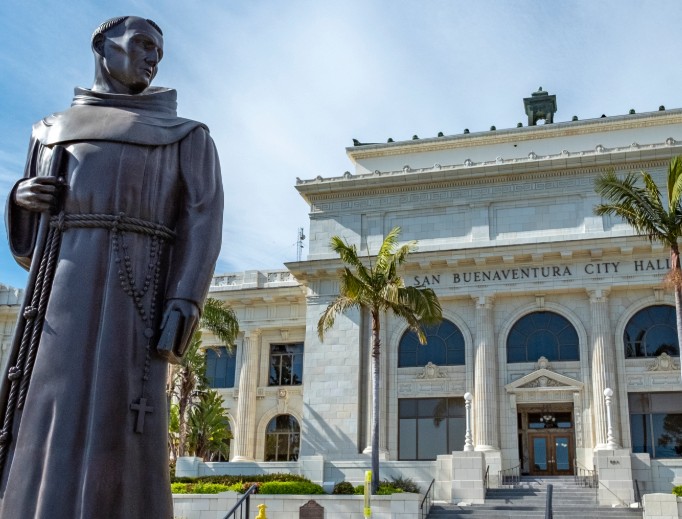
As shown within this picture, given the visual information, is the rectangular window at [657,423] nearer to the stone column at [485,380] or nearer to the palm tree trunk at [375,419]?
the stone column at [485,380]

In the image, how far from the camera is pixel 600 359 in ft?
126

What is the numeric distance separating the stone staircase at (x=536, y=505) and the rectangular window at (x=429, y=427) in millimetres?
5050

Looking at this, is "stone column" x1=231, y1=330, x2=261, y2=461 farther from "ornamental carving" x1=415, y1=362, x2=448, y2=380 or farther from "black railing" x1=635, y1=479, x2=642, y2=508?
"black railing" x1=635, y1=479, x2=642, y2=508

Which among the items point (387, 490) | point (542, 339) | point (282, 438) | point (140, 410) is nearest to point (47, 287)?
point (140, 410)

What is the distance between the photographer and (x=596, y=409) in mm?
37906

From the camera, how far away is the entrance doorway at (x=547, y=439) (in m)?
38.7

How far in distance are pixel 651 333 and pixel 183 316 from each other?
36.7 m

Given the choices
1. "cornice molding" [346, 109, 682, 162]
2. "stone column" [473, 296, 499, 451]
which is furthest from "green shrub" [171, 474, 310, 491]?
"cornice molding" [346, 109, 682, 162]

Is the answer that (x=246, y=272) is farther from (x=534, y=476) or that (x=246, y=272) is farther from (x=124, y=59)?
(x=124, y=59)

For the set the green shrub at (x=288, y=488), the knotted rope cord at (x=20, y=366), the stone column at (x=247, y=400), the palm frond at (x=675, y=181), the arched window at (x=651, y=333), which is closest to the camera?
the knotted rope cord at (x=20, y=366)

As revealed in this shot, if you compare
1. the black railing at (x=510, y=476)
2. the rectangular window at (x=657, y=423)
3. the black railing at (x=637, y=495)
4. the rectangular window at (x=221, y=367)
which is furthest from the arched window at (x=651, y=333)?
the rectangular window at (x=221, y=367)

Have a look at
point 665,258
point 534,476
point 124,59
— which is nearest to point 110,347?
point 124,59

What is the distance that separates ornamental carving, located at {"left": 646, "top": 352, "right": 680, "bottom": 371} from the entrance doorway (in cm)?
408

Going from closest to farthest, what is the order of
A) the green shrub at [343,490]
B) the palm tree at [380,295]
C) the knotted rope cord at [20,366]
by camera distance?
1. the knotted rope cord at [20,366]
2. the green shrub at [343,490]
3. the palm tree at [380,295]
